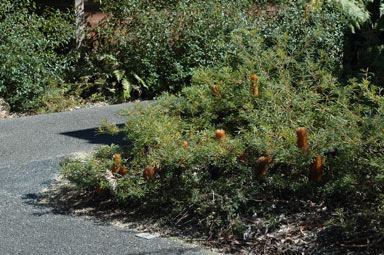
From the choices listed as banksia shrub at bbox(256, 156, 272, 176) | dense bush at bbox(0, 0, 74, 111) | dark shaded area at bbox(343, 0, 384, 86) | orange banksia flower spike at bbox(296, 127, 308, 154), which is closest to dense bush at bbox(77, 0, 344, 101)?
dense bush at bbox(0, 0, 74, 111)

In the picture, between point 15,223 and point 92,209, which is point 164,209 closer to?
point 92,209

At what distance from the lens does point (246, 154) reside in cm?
435

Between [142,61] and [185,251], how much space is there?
20.9ft

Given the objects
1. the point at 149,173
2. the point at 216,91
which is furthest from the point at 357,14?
the point at 149,173

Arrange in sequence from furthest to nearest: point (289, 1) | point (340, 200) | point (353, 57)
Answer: point (289, 1) → point (353, 57) → point (340, 200)

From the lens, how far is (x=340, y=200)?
4.09 m

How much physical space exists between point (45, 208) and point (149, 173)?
3.13 feet

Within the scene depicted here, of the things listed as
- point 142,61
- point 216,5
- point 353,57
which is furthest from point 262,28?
point 353,57

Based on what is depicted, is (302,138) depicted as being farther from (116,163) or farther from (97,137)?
(97,137)

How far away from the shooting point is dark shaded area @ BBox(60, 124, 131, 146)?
6616 mm

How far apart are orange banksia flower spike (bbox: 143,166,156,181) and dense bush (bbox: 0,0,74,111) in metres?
5.07

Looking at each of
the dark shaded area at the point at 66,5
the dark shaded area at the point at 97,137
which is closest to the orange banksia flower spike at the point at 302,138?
the dark shaded area at the point at 97,137

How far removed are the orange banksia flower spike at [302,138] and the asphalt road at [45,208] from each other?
98cm

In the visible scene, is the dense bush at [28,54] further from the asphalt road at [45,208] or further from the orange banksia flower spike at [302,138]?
the orange banksia flower spike at [302,138]
